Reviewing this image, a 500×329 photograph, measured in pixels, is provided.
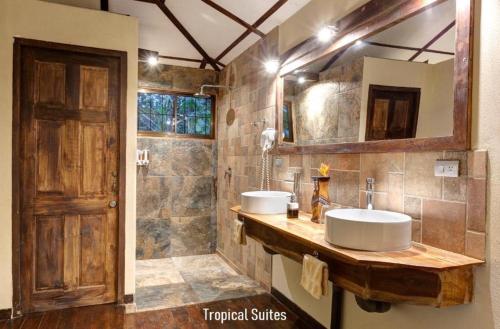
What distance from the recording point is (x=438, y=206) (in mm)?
1675

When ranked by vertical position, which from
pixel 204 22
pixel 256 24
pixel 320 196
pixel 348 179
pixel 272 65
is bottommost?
pixel 320 196

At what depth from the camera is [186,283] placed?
11.9 ft

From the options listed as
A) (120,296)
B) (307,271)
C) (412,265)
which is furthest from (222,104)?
(412,265)

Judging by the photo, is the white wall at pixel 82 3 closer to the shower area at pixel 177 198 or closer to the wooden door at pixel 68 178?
the wooden door at pixel 68 178

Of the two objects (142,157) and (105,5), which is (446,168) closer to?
(105,5)

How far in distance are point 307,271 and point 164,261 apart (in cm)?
292

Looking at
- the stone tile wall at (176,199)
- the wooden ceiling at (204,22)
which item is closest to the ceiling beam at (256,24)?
the wooden ceiling at (204,22)

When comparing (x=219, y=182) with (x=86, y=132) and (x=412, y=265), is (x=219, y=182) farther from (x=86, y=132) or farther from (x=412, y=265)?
(x=412, y=265)

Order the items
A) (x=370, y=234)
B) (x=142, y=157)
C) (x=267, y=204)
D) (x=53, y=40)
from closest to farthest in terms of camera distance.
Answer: (x=370, y=234) → (x=267, y=204) → (x=53, y=40) → (x=142, y=157)

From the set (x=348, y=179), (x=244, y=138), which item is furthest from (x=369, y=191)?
(x=244, y=138)

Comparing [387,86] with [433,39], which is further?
[387,86]

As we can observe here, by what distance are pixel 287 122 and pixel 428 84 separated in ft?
4.45

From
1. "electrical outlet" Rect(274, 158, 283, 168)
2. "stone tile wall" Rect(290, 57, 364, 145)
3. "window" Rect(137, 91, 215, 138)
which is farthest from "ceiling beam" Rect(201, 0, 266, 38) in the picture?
"window" Rect(137, 91, 215, 138)

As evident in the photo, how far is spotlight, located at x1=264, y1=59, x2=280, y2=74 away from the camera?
312 centimetres
